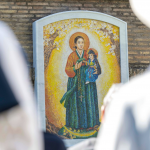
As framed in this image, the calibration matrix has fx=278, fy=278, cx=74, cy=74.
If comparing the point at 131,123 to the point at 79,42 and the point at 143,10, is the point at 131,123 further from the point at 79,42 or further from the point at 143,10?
the point at 79,42

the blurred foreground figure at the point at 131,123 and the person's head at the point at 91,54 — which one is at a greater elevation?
the person's head at the point at 91,54

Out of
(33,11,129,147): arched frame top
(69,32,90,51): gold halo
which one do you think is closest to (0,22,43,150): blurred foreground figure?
(33,11,129,147): arched frame top

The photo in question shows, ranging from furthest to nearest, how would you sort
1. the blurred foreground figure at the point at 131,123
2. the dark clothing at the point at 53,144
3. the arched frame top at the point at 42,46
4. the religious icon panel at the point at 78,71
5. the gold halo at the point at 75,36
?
the gold halo at the point at 75,36 < the religious icon panel at the point at 78,71 < the arched frame top at the point at 42,46 < the dark clothing at the point at 53,144 < the blurred foreground figure at the point at 131,123

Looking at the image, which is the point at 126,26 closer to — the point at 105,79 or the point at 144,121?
the point at 105,79

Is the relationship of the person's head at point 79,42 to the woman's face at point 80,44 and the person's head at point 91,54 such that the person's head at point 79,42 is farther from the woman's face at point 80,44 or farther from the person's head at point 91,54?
the person's head at point 91,54

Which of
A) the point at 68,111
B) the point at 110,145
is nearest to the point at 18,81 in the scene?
the point at 110,145

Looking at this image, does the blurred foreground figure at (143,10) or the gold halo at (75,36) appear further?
the gold halo at (75,36)

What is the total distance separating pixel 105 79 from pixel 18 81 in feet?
16.5

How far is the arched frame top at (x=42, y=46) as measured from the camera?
213 inches

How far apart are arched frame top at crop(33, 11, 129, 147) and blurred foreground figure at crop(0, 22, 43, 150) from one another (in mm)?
4550

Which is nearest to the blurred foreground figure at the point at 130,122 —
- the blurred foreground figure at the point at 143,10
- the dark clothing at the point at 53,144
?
the blurred foreground figure at the point at 143,10

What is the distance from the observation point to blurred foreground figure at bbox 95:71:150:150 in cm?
65

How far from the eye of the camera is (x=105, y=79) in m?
5.67

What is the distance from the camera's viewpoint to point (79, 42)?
18.7 feet
